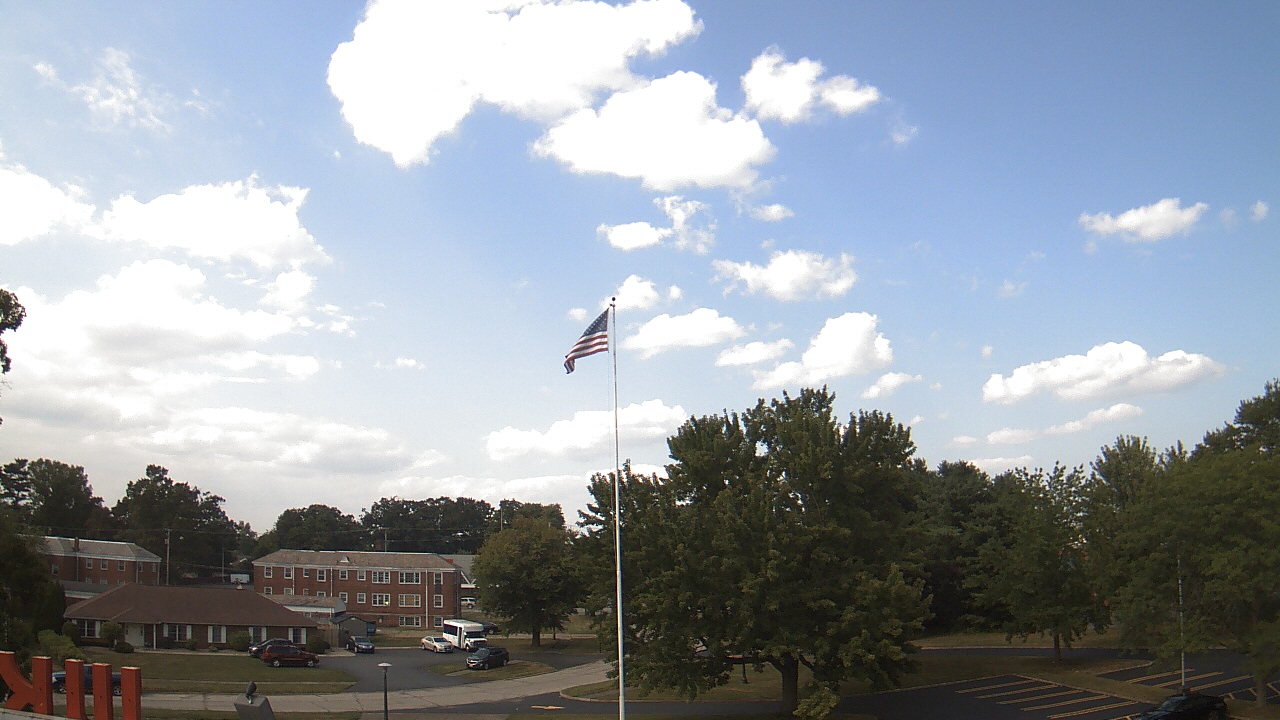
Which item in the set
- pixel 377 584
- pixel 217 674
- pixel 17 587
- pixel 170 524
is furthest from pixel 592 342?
pixel 170 524

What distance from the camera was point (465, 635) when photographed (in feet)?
241

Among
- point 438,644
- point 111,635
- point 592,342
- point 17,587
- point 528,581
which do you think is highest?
point 592,342

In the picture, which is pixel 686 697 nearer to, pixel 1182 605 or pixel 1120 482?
pixel 1182 605

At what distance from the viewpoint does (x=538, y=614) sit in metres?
70.6

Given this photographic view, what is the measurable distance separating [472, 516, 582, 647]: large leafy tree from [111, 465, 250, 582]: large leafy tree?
79838 millimetres

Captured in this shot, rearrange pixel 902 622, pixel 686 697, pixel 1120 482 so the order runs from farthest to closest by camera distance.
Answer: pixel 1120 482
pixel 686 697
pixel 902 622

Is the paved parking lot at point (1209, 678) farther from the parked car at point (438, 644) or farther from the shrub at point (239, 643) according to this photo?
the shrub at point (239, 643)

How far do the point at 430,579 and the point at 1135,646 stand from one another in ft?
257

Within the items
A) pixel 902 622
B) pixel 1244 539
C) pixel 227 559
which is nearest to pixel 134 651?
pixel 902 622

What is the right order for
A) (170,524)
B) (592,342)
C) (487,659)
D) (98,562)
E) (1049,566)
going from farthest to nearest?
1. (170,524)
2. (98,562)
3. (487,659)
4. (1049,566)
5. (592,342)

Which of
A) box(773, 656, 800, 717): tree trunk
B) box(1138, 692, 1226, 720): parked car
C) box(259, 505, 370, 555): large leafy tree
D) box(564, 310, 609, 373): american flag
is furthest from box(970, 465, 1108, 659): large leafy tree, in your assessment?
box(259, 505, 370, 555): large leafy tree

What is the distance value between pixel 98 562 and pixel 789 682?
322ft

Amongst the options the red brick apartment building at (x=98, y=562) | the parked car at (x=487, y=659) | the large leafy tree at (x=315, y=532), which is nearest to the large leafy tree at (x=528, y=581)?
the parked car at (x=487, y=659)

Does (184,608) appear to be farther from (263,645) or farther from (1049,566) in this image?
(1049,566)
